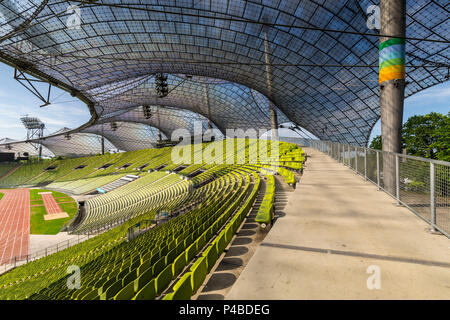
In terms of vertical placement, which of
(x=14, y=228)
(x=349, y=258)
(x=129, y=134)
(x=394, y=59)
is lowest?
(x=14, y=228)

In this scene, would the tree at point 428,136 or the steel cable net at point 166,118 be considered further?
the steel cable net at point 166,118

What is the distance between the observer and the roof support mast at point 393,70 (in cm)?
888

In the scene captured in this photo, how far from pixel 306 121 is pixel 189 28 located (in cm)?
3269

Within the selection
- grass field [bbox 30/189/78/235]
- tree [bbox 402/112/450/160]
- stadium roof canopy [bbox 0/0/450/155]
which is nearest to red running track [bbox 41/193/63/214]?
grass field [bbox 30/189/78/235]

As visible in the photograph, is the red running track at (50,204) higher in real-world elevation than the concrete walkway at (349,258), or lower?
lower

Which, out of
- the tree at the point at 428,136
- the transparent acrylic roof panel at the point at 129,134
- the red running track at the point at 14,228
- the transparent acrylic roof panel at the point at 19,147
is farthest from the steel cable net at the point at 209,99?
the transparent acrylic roof panel at the point at 19,147

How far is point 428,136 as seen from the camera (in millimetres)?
34281

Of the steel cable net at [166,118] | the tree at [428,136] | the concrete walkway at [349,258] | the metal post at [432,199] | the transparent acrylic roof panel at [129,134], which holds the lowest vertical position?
the concrete walkway at [349,258]

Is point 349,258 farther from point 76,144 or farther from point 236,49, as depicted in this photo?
point 76,144

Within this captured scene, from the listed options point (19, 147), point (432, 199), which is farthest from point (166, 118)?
point (432, 199)

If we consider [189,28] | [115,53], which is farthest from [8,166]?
[189,28]

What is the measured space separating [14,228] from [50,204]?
39.1 ft

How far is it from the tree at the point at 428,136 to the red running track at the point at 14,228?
47915mm

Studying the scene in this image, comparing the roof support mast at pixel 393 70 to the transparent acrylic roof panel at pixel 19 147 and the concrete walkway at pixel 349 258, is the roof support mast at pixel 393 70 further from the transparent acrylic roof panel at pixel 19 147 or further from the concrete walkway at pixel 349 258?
the transparent acrylic roof panel at pixel 19 147
